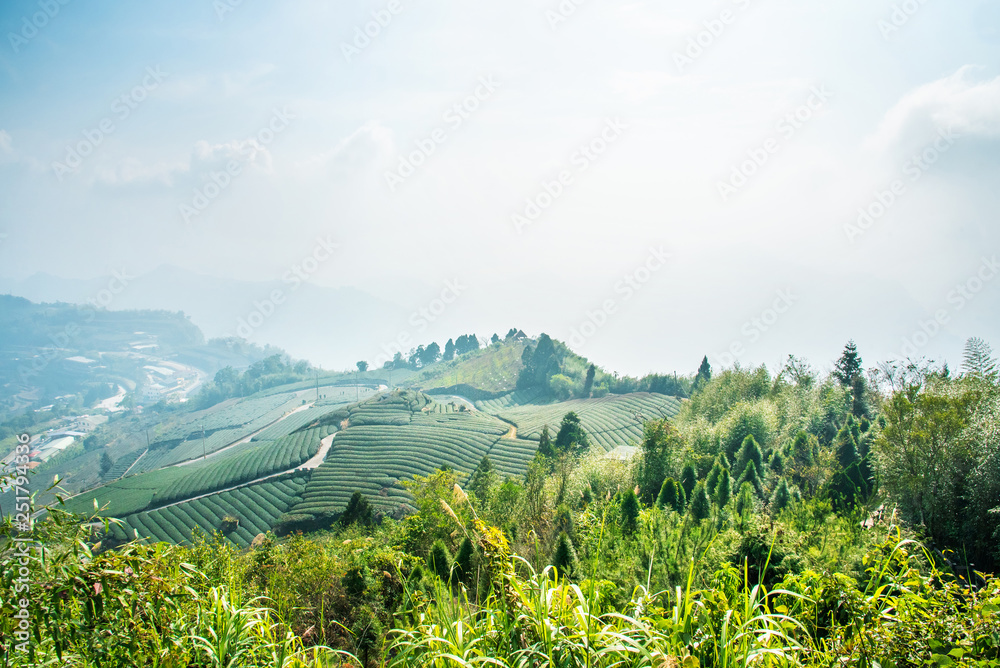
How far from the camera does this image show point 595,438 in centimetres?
6838

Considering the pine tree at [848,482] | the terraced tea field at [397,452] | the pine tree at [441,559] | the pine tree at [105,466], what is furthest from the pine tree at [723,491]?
the pine tree at [105,466]

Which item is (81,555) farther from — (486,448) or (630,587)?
(486,448)

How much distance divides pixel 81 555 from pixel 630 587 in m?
11.7

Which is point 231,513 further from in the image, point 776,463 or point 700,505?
point 776,463

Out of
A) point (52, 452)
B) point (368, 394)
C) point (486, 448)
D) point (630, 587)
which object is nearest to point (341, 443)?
point (486, 448)

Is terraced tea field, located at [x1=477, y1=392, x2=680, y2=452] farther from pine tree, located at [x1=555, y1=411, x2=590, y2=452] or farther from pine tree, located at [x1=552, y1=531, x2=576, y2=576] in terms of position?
pine tree, located at [x1=552, y1=531, x2=576, y2=576]

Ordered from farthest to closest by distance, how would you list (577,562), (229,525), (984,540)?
(229,525)
(984,540)
(577,562)

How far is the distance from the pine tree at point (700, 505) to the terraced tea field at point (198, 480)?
54405 mm

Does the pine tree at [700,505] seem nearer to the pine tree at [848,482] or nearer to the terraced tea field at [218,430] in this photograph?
the pine tree at [848,482]

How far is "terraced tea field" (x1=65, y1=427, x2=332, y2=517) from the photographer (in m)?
61.9

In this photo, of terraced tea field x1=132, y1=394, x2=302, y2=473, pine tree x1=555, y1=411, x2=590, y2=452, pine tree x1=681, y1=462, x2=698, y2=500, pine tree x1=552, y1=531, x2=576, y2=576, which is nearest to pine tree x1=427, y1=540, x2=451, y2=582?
pine tree x1=552, y1=531, x2=576, y2=576

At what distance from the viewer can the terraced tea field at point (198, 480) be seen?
61875mm

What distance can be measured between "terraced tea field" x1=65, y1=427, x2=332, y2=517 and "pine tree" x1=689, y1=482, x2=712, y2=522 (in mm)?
54405

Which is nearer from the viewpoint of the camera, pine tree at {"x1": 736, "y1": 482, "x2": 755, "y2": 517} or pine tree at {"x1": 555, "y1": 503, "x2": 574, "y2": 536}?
pine tree at {"x1": 555, "y1": 503, "x2": 574, "y2": 536}
